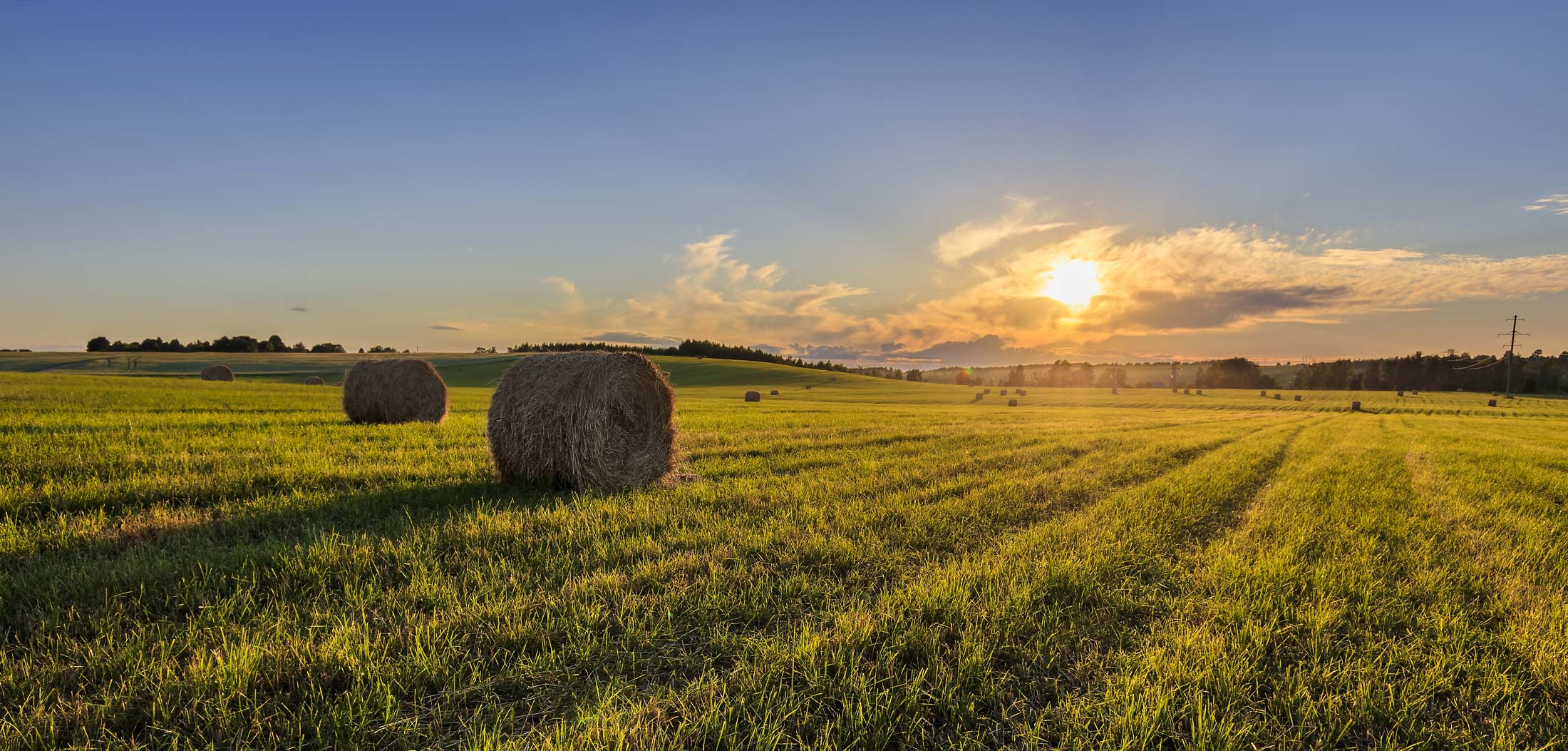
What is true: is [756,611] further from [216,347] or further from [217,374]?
[216,347]

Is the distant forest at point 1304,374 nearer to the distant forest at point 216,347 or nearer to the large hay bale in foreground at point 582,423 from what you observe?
the distant forest at point 216,347

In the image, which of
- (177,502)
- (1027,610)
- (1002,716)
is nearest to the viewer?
(1002,716)

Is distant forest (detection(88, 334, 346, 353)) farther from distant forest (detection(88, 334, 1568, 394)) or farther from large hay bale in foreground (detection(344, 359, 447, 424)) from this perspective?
large hay bale in foreground (detection(344, 359, 447, 424))

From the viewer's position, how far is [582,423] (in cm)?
843

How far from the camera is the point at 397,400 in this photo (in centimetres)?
1666

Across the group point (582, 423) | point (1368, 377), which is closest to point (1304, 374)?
point (1368, 377)

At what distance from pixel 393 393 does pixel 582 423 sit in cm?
1168

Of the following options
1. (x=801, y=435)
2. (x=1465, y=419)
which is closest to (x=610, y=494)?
(x=801, y=435)

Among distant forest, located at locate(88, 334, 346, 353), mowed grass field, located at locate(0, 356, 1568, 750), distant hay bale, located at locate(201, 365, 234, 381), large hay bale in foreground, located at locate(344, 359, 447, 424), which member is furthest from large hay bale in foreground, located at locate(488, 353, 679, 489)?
distant forest, located at locate(88, 334, 346, 353)

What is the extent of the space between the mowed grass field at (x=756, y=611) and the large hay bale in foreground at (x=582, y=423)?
0.55 metres

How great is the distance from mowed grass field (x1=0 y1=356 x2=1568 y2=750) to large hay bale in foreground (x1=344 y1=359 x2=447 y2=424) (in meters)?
7.48

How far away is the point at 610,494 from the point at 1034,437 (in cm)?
1156

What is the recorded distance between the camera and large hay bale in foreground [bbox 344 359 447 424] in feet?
54.1

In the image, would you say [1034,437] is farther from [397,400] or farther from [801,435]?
[397,400]
